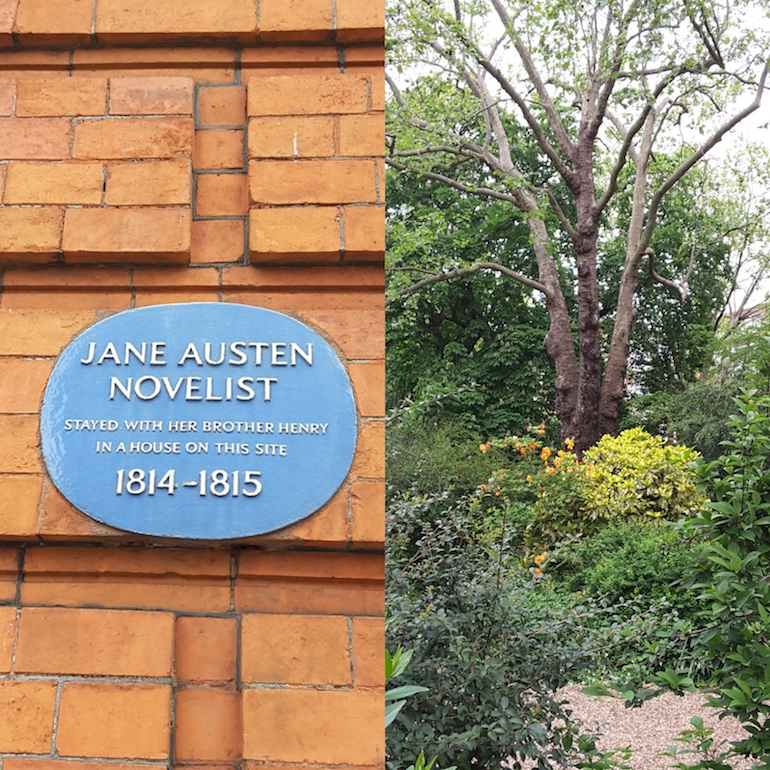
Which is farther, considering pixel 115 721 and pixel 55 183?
pixel 55 183

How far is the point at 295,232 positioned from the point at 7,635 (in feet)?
3.13

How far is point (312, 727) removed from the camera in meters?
1.48

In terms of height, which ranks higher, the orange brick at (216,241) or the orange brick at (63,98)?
the orange brick at (63,98)

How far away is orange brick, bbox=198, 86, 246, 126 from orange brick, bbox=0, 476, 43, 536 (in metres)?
0.82

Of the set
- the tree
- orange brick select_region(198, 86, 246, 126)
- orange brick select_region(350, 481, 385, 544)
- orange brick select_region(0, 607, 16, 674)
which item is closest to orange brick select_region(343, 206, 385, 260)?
orange brick select_region(198, 86, 246, 126)

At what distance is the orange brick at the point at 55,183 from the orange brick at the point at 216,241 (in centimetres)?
21

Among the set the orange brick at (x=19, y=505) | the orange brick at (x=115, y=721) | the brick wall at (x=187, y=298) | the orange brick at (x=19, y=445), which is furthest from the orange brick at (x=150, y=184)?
the orange brick at (x=115, y=721)

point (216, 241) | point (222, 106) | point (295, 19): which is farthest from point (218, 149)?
point (295, 19)

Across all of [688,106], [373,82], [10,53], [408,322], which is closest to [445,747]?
[373,82]

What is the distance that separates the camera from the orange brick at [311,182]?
5.32 feet

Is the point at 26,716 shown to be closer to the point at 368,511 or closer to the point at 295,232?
the point at 368,511

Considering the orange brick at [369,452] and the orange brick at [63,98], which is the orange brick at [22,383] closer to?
the orange brick at [63,98]

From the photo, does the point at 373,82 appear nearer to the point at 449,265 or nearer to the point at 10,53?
the point at 10,53

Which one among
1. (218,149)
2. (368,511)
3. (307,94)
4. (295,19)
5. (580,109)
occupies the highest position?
(580,109)
